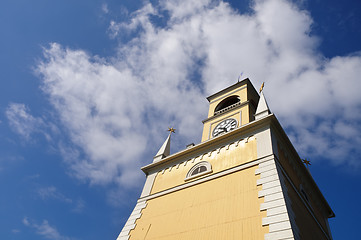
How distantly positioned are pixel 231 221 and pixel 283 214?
2.11 metres

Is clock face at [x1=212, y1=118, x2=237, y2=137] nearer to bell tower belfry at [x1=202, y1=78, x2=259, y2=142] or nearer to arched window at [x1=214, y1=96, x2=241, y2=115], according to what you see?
bell tower belfry at [x1=202, y1=78, x2=259, y2=142]

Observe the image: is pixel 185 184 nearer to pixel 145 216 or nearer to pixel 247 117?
pixel 145 216

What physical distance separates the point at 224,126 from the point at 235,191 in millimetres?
7130

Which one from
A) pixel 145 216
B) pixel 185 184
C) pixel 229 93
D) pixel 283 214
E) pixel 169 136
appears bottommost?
pixel 283 214

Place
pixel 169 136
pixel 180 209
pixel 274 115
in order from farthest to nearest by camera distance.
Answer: pixel 169 136 < pixel 274 115 < pixel 180 209

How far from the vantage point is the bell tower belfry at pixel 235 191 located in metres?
9.96

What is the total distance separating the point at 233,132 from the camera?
1474 cm

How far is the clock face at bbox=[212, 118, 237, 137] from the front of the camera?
1770 cm

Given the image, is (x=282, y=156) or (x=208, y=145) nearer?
(x=282, y=156)

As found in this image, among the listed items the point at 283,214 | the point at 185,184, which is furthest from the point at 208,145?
the point at 283,214

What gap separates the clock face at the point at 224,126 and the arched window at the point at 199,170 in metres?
3.64

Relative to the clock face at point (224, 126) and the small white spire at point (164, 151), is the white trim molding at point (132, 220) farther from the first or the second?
the clock face at point (224, 126)

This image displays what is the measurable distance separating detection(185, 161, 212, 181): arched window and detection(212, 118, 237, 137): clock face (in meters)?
3.64

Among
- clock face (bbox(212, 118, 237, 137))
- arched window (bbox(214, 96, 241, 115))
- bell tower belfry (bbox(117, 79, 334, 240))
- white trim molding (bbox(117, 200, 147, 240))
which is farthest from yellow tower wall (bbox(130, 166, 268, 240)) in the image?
arched window (bbox(214, 96, 241, 115))
